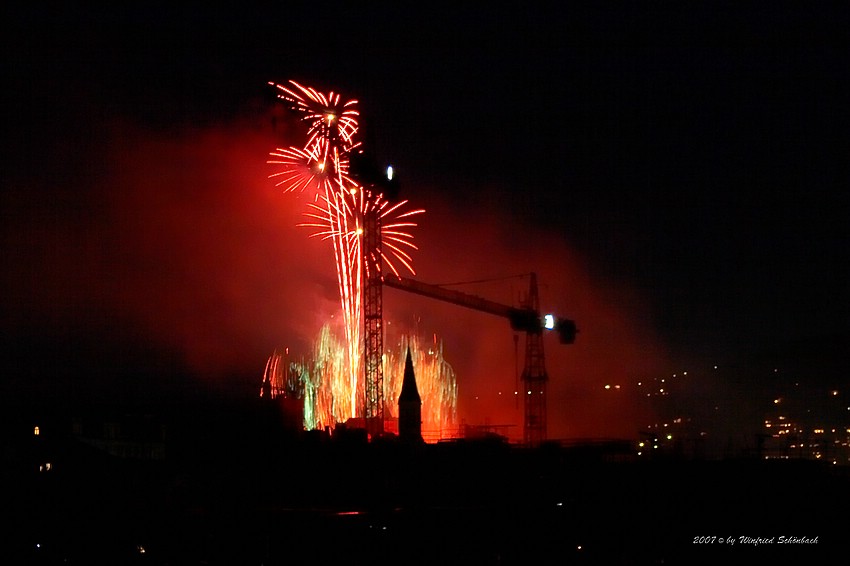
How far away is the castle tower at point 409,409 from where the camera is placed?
80875mm

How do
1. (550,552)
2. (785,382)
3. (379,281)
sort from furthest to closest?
1. (785,382)
2. (379,281)
3. (550,552)

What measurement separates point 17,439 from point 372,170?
30702 millimetres

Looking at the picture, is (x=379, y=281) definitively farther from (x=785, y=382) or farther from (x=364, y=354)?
(x=785, y=382)

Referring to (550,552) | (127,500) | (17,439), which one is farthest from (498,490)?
(17,439)

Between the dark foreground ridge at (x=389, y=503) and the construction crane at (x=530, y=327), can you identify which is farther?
the construction crane at (x=530, y=327)

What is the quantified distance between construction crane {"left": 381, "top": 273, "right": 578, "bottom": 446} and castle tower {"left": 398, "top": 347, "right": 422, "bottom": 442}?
45.1ft

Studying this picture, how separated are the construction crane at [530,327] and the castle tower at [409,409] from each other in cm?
1373

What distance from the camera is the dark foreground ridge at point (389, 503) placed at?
47.4m

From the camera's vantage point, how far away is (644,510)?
6178 cm

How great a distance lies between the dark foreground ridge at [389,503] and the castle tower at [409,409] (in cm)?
451

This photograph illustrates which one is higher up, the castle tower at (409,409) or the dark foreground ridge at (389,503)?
the castle tower at (409,409)

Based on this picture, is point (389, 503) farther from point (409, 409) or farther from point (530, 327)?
point (530, 327)

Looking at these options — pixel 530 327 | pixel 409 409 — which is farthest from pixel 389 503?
pixel 530 327

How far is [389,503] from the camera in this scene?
206 ft
